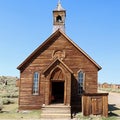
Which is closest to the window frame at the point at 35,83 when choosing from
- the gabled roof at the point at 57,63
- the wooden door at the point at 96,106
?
the gabled roof at the point at 57,63

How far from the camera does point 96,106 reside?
946 inches

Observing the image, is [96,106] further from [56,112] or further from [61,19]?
[61,19]

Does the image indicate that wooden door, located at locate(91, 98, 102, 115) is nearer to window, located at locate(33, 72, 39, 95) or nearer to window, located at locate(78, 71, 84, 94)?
window, located at locate(78, 71, 84, 94)

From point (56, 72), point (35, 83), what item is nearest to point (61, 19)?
point (56, 72)

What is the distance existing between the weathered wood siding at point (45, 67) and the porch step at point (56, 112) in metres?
2.42

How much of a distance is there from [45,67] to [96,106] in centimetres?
695

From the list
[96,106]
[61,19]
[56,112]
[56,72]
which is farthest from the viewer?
[61,19]

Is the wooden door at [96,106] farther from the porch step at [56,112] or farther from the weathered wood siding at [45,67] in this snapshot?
the weathered wood siding at [45,67]

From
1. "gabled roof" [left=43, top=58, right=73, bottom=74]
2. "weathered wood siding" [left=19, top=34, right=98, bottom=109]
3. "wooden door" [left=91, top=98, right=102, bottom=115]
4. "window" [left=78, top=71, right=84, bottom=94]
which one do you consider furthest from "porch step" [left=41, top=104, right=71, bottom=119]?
"gabled roof" [left=43, top=58, right=73, bottom=74]

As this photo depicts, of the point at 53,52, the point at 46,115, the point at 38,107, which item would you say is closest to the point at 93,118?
the point at 46,115

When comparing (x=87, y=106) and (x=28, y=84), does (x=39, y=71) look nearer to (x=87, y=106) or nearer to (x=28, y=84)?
(x=28, y=84)

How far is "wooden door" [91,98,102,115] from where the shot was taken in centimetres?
2397

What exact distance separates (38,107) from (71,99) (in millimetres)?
3431

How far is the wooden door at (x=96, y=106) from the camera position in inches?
944
